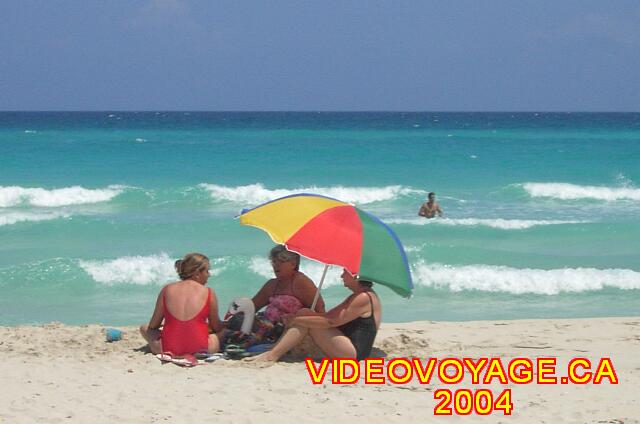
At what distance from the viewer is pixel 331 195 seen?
22406mm

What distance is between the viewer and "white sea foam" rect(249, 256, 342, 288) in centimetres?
1131

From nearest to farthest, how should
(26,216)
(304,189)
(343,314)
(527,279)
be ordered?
(343,314)
(527,279)
(26,216)
(304,189)

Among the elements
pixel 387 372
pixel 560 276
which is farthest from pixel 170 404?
pixel 560 276

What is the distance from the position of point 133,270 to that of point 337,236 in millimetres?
6343

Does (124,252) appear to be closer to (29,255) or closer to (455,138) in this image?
(29,255)

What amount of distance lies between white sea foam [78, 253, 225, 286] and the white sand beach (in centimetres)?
380

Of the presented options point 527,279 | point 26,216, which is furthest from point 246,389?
point 26,216

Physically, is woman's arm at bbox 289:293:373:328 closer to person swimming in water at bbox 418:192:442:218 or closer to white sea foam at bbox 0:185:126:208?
person swimming in water at bbox 418:192:442:218

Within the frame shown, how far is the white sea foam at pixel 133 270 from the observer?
11.4 meters

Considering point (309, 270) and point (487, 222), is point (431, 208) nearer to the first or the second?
point (487, 222)

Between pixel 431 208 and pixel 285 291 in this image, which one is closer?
pixel 285 291

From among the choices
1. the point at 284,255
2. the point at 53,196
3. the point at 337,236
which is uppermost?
the point at 337,236

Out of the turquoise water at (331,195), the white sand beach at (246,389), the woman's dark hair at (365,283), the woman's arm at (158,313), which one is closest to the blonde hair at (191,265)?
the woman's arm at (158,313)

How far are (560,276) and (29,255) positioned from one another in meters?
7.85
